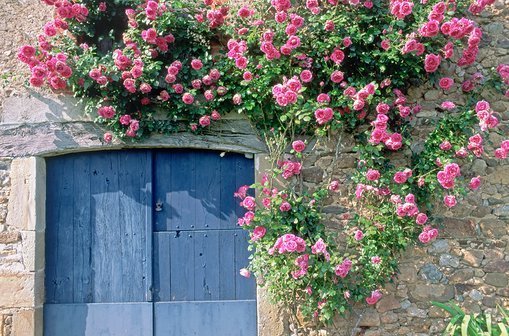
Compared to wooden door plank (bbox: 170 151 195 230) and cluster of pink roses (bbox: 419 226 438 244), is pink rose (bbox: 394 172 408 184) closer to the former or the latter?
cluster of pink roses (bbox: 419 226 438 244)

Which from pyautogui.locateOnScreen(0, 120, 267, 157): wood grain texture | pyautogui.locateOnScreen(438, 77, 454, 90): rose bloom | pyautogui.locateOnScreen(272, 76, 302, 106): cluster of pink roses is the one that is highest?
pyautogui.locateOnScreen(438, 77, 454, 90): rose bloom

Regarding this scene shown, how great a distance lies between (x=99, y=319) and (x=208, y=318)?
85cm

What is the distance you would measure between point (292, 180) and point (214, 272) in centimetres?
94

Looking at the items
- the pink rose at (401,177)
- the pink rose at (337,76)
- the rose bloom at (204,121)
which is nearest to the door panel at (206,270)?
the rose bloom at (204,121)

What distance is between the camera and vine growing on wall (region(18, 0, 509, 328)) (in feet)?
12.7

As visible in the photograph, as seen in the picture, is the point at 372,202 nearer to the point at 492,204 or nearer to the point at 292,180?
the point at 292,180

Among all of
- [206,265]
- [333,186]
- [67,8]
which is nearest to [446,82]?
[333,186]

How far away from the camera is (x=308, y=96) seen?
4.16 m

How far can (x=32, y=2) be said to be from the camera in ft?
14.4

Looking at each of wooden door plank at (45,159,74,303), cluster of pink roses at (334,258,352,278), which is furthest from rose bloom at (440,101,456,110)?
wooden door plank at (45,159,74,303)

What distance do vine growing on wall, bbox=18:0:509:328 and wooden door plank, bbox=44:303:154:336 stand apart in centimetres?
96

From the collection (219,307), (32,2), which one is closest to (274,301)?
(219,307)

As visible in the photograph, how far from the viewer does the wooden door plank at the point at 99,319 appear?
13.8ft

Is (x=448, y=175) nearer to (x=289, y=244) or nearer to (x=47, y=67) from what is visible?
(x=289, y=244)
